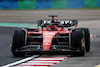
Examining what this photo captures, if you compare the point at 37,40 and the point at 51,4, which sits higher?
the point at 51,4

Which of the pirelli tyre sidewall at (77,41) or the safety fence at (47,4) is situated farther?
the safety fence at (47,4)

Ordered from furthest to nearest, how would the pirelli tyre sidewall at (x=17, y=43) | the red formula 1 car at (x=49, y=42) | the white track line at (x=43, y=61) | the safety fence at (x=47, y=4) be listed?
the safety fence at (x=47, y=4) → the pirelli tyre sidewall at (x=17, y=43) → the red formula 1 car at (x=49, y=42) → the white track line at (x=43, y=61)

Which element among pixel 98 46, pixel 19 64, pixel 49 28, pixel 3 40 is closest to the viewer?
pixel 19 64

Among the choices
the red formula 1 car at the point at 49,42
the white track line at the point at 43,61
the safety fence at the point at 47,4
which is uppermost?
the safety fence at the point at 47,4

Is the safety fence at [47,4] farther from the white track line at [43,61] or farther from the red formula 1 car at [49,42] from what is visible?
the white track line at [43,61]

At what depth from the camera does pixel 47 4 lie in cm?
3916

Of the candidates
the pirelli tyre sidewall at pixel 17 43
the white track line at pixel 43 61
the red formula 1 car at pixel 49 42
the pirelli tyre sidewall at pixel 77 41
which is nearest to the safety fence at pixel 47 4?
the red formula 1 car at pixel 49 42

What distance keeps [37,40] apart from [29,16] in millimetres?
22625

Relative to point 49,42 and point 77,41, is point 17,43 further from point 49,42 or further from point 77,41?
point 77,41

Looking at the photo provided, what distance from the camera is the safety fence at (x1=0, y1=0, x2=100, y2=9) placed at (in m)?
38.3

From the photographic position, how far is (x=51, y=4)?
39.2m

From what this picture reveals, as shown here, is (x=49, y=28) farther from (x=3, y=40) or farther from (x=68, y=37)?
(x=3, y=40)

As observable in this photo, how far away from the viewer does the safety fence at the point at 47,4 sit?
126 feet

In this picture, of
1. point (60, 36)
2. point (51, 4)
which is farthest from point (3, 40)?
point (51, 4)
